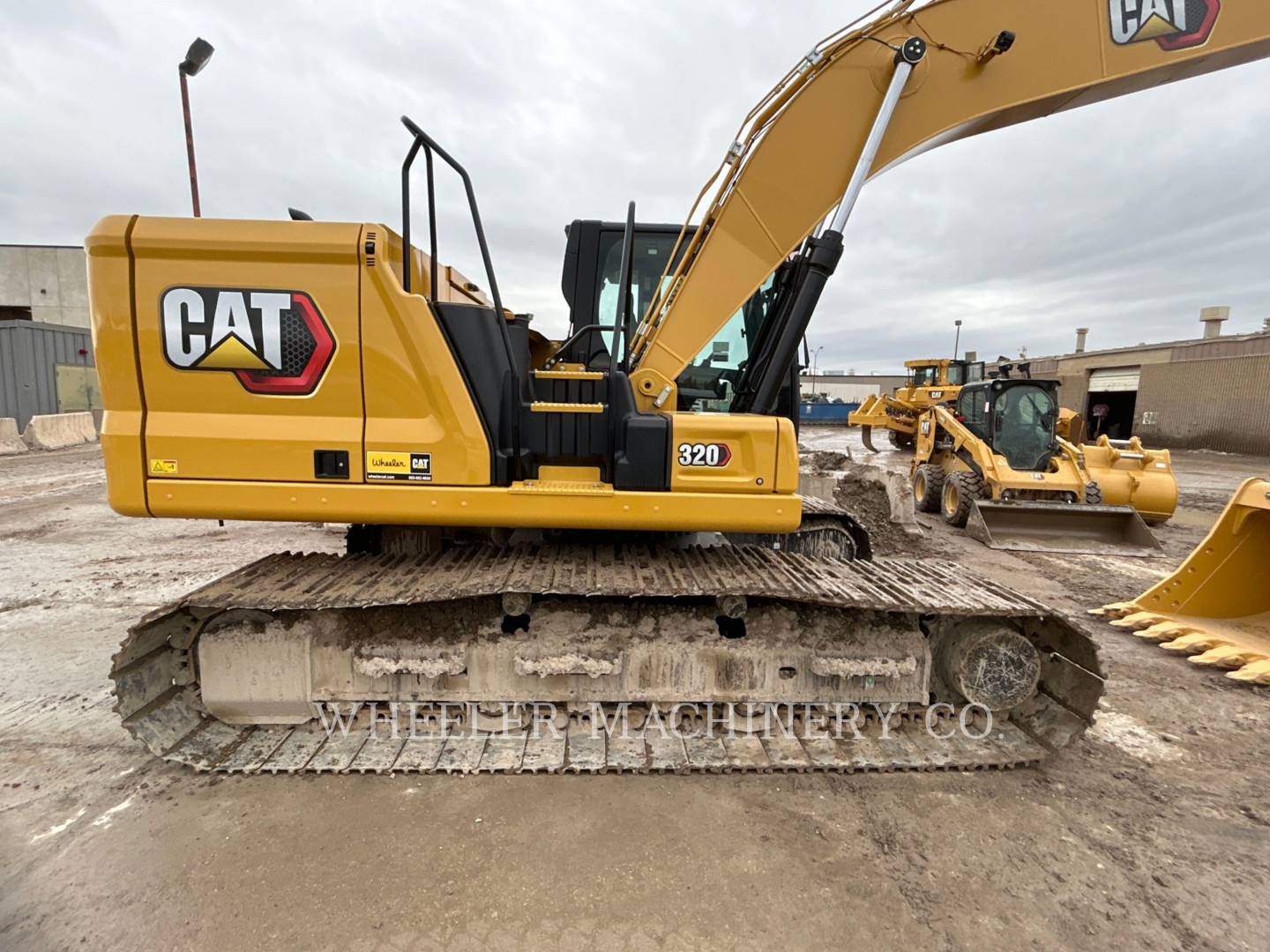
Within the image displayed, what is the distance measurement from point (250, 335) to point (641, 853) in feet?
8.78

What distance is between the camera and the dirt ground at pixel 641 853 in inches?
79.4

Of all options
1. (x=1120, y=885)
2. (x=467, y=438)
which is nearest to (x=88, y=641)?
(x=467, y=438)

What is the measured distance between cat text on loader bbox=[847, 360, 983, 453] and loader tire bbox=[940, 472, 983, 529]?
25.5ft

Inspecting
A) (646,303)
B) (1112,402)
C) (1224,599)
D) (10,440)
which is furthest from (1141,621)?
(1112,402)

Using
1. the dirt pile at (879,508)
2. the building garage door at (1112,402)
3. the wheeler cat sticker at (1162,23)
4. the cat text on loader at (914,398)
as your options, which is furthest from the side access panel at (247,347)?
the building garage door at (1112,402)

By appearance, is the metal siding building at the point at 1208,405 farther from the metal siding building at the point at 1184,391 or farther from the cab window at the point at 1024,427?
the cab window at the point at 1024,427

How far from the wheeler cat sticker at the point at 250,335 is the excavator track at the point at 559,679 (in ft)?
3.27

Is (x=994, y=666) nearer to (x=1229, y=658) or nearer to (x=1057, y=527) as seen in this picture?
(x=1229, y=658)

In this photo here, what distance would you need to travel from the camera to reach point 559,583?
2783mm

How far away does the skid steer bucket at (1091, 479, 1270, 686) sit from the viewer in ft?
13.3

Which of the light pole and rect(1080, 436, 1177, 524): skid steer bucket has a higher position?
the light pole

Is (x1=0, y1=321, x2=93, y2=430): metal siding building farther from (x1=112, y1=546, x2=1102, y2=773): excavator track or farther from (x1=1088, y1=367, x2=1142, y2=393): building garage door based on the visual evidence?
(x1=1088, y1=367, x2=1142, y2=393): building garage door

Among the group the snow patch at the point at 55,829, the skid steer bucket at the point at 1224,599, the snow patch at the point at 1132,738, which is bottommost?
the snow patch at the point at 55,829

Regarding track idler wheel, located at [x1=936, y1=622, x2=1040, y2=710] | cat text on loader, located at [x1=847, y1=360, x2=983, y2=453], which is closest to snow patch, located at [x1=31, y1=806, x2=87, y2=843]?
track idler wheel, located at [x1=936, y1=622, x2=1040, y2=710]
